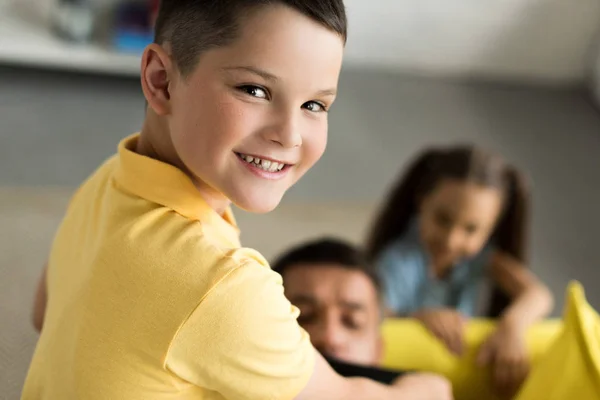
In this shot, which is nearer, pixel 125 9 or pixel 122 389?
pixel 122 389

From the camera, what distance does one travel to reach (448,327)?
49.3 inches

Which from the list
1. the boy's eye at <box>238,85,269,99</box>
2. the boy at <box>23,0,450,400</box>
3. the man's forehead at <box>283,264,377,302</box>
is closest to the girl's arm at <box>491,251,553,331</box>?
the man's forehead at <box>283,264,377,302</box>

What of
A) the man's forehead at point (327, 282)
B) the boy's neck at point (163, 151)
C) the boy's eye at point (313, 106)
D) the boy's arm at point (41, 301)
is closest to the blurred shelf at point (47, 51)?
the man's forehead at point (327, 282)

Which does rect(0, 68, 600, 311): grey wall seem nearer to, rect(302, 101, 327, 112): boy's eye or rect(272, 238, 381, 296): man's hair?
rect(272, 238, 381, 296): man's hair

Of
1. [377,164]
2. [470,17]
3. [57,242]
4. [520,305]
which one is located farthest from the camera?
[470,17]

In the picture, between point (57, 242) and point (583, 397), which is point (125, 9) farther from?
point (583, 397)

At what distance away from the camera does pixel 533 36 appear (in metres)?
2.78

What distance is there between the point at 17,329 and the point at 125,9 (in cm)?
152

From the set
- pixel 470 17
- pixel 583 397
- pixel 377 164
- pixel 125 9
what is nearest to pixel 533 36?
pixel 470 17

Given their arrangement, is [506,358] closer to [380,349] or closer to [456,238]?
[380,349]

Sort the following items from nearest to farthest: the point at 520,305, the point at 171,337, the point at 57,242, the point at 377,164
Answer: the point at 171,337, the point at 57,242, the point at 520,305, the point at 377,164

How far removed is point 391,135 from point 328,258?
4.09 ft

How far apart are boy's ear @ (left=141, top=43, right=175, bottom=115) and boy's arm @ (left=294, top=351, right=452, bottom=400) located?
0.94 ft

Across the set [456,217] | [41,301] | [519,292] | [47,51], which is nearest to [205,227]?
[41,301]
